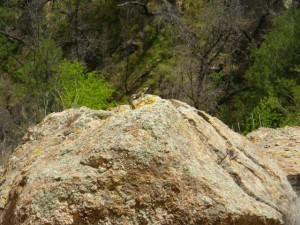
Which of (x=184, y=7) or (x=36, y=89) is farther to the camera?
(x=184, y=7)

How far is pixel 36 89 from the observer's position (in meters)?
37.5

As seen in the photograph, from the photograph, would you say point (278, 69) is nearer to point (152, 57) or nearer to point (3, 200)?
point (152, 57)

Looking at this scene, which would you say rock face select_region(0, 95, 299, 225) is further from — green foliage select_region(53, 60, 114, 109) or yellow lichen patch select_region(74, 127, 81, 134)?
green foliage select_region(53, 60, 114, 109)

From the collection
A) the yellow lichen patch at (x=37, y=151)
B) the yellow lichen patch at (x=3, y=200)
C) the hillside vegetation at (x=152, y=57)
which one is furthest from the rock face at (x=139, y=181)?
the hillside vegetation at (x=152, y=57)

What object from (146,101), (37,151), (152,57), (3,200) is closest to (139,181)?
(146,101)

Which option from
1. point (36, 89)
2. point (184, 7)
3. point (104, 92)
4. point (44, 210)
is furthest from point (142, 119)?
point (184, 7)

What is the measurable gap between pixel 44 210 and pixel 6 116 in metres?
32.3

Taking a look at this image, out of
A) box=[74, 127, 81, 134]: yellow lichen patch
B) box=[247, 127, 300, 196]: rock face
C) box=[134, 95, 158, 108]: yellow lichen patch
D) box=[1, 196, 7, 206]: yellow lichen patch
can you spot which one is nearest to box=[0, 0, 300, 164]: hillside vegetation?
box=[247, 127, 300, 196]: rock face

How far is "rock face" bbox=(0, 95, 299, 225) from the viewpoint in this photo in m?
4.55

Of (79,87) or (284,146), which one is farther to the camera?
(79,87)

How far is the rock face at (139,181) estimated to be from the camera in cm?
455

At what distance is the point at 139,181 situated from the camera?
15.2ft

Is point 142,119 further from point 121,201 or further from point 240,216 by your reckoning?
point 240,216

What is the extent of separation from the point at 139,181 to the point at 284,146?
458 cm
